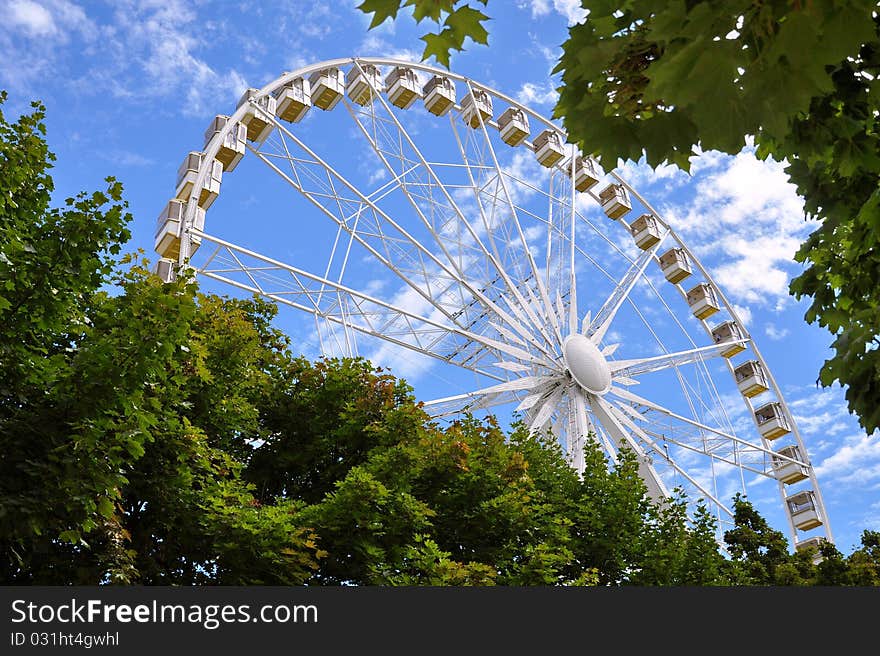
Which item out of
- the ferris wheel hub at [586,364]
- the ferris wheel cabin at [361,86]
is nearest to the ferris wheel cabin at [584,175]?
the ferris wheel hub at [586,364]

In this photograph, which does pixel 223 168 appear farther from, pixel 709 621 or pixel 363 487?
pixel 709 621

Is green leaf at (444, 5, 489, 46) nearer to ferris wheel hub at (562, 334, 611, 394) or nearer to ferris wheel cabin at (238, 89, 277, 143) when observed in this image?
ferris wheel cabin at (238, 89, 277, 143)

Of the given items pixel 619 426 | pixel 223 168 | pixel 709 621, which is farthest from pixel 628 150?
pixel 619 426

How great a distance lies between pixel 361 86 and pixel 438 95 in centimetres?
288

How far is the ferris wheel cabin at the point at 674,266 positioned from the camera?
31.7 m

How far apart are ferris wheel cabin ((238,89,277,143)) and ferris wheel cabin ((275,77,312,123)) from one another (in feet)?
1.47

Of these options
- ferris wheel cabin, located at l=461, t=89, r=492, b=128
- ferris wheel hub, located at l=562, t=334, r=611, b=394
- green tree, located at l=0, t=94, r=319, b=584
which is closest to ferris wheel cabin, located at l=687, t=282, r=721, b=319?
ferris wheel hub, located at l=562, t=334, r=611, b=394

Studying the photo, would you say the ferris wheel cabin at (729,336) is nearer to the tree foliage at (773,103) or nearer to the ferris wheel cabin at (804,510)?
the ferris wheel cabin at (804,510)

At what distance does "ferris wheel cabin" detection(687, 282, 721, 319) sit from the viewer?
31922 millimetres

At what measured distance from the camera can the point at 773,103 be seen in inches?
118

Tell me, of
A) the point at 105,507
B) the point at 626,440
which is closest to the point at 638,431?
the point at 626,440

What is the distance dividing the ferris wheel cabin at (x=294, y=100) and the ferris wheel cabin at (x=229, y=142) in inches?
61.7

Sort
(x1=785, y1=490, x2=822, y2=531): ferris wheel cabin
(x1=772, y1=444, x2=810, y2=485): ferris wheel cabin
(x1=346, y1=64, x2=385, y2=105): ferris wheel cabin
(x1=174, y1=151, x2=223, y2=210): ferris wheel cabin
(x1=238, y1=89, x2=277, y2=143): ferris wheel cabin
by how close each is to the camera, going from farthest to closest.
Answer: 1. (x1=772, y1=444, x2=810, y2=485): ferris wheel cabin
2. (x1=785, y1=490, x2=822, y2=531): ferris wheel cabin
3. (x1=346, y1=64, x2=385, y2=105): ferris wheel cabin
4. (x1=238, y1=89, x2=277, y2=143): ferris wheel cabin
5. (x1=174, y1=151, x2=223, y2=210): ferris wheel cabin

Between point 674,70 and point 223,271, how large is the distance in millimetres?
18019
